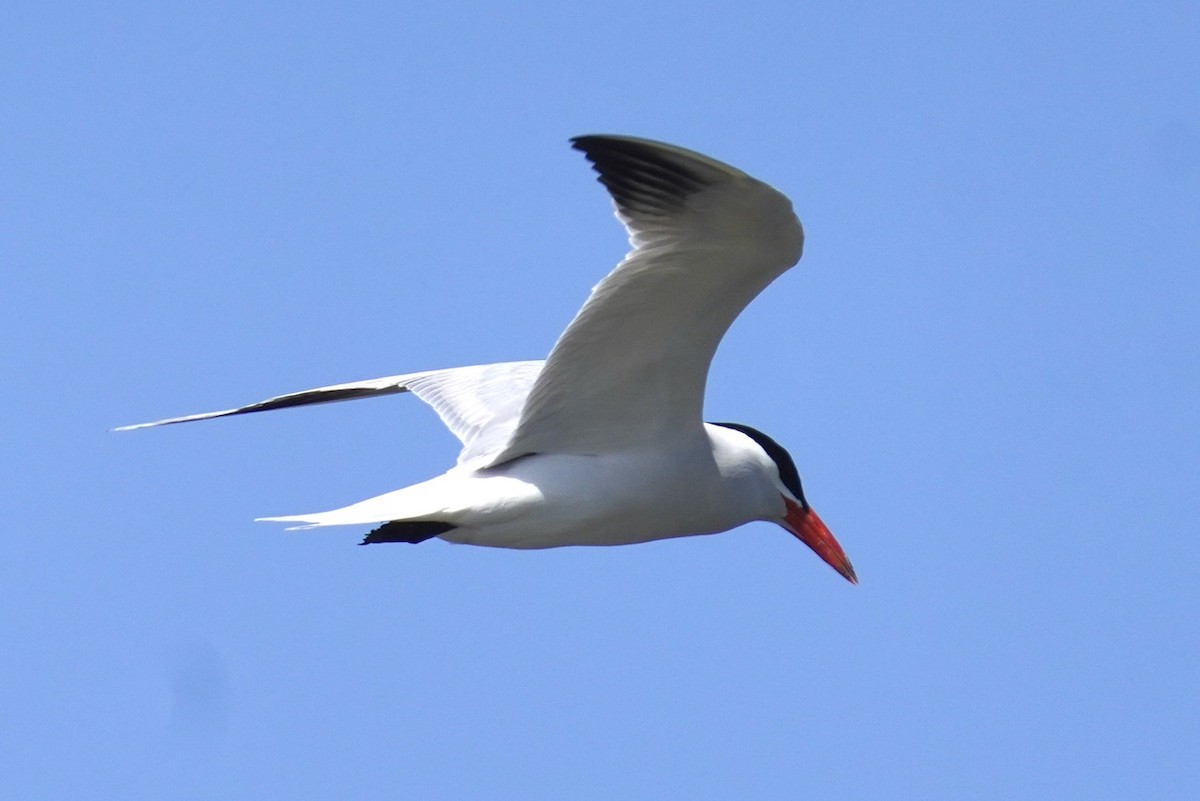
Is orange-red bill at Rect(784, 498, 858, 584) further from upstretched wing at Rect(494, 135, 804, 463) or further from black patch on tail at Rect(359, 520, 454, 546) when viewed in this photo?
black patch on tail at Rect(359, 520, 454, 546)

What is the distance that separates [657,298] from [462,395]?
2537 mm

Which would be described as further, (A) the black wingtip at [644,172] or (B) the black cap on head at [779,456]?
(B) the black cap on head at [779,456]

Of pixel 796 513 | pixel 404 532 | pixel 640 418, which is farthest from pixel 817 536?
pixel 404 532

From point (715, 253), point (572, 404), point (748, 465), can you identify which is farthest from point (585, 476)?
point (715, 253)

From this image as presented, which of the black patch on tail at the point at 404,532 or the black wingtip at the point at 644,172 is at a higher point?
the black wingtip at the point at 644,172

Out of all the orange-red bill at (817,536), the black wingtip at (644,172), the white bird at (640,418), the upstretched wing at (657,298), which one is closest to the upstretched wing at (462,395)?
the white bird at (640,418)

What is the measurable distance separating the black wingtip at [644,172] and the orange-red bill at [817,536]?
114 inches

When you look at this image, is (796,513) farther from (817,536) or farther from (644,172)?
(644,172)

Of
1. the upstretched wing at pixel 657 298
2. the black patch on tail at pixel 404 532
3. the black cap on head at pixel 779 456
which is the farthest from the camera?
the black cap on head at pixel 779 456

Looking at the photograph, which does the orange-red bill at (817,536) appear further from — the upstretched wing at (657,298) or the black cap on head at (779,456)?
the upstretched wing at (657,298)

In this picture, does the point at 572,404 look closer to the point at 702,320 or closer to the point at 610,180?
the point at 702,320

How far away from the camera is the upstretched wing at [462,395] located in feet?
29.8

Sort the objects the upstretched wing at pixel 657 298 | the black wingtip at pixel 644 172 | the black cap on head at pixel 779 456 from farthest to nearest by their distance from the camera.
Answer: the black cap on head at pixel 779 456 < the upstretched wing at pixel 657 298 < the black wingtip at pixel 644 172

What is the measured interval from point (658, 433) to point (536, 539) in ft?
2.44
